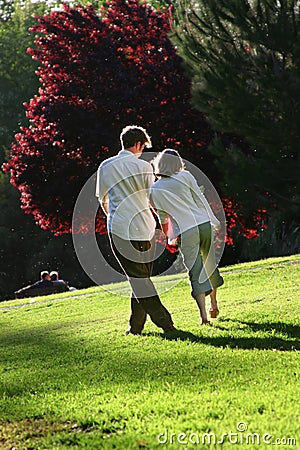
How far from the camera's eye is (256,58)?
39.5ft

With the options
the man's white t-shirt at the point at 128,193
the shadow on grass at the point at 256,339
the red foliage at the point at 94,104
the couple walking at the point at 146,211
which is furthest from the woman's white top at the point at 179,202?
the red foliage at the point at 94,104

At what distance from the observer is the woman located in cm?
812

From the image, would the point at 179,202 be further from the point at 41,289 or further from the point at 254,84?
the point at 41,289

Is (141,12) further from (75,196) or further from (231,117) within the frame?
(231,117)

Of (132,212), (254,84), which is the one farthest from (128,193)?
(254,84)

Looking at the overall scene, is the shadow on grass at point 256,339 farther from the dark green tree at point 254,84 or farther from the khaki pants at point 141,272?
the dark green tree at point 254,84

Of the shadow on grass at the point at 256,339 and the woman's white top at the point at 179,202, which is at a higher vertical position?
the woman's white top at the point at 179,202

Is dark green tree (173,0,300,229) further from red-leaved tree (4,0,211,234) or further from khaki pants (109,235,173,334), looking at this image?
red-leaved tree (4,0,211,234)

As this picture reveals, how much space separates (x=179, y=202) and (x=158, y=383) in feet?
8.92

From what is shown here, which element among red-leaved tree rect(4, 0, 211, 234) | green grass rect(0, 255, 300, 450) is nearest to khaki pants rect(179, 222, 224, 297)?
green grass rect(0, 255, 300, 450)

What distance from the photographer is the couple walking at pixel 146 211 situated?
8.13 metres

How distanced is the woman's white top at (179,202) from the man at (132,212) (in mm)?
157

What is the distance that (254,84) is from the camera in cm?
1207

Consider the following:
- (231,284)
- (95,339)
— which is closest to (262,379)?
(95,339)
